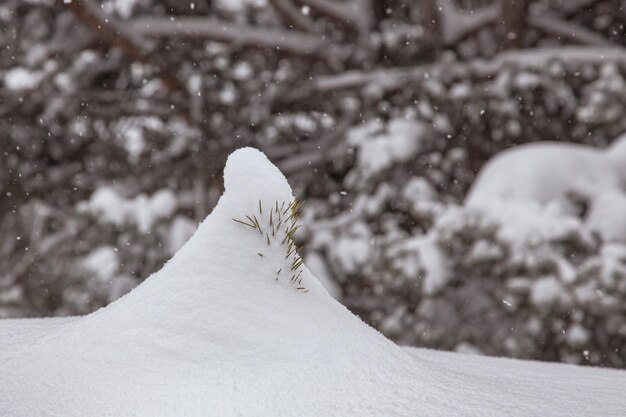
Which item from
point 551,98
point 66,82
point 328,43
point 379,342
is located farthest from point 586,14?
point 379,342

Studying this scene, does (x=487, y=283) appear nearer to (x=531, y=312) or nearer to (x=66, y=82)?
(x=531, y=312)

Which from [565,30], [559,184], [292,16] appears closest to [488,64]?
[565,30]

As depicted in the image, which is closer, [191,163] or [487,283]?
[487,283]

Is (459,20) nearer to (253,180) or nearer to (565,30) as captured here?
(565,30)

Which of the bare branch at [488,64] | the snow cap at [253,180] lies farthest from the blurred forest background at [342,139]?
the snow cap at [253,180]

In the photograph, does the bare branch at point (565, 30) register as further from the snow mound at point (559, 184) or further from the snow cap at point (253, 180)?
the snow cap at point (253, 180)

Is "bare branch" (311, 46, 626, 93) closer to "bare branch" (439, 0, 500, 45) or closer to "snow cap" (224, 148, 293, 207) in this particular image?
"bare branch" (439, 0, 500, 45)

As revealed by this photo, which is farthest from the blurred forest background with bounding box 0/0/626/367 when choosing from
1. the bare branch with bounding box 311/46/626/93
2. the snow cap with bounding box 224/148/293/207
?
the snow cap with bounding box 224/148/293/207
